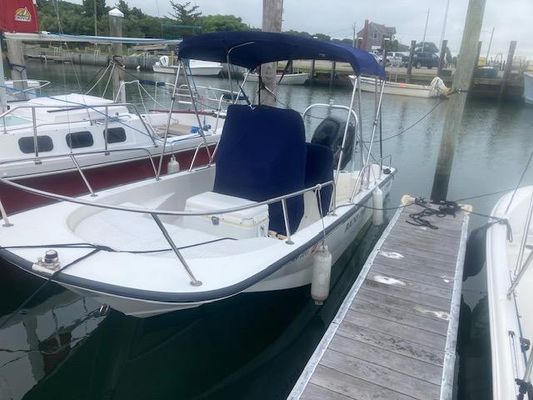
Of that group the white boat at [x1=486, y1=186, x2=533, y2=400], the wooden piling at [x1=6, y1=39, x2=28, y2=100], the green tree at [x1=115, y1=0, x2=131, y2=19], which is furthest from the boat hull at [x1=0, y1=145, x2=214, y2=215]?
the green tree at [x1=115, y1=0, x2=131, y2=19]

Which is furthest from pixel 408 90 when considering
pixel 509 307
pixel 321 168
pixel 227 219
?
pixel 509 307

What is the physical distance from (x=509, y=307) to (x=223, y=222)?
276 cm

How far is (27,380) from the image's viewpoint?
13.6ft

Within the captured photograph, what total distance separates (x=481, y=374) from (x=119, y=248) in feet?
12.5

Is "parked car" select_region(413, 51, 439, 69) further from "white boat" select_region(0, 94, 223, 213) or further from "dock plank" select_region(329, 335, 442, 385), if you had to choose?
"dock plank" select_region(329, 335, 442, 385)

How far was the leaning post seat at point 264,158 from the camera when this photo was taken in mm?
5043

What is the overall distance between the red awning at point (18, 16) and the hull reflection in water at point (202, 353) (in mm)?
4366

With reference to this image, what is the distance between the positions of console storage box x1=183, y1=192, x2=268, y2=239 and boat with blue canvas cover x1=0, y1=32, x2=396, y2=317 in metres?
0.01

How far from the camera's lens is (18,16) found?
20.6ft

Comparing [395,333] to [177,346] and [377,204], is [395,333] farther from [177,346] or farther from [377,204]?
[377,204]

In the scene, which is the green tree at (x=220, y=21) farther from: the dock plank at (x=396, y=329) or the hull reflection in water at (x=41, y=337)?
the dock plank at (x=396, y=329)

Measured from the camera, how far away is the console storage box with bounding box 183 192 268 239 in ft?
15.1

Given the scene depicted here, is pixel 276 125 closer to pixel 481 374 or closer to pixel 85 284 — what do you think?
pixel 85 284

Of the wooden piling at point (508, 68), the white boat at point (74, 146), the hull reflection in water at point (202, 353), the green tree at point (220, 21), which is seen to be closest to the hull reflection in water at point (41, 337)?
the hull reflection in water at point (202, 353)
